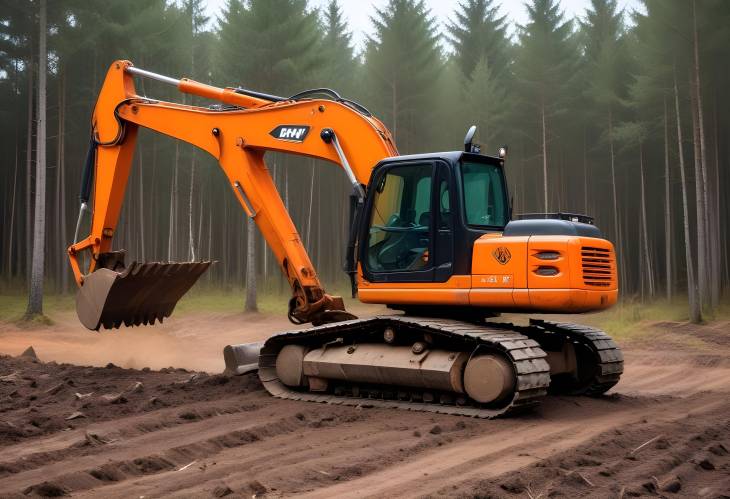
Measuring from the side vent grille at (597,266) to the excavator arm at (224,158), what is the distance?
2.44 m

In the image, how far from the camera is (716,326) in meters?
17.7

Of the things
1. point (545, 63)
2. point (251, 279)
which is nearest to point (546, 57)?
point (545, 63)

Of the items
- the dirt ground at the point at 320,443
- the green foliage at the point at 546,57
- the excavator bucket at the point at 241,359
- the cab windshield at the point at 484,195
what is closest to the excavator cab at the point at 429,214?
the cab windshield at the point at 484,195

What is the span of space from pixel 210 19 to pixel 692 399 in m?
28.8

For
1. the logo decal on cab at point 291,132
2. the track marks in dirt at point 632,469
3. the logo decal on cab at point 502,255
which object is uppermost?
the logo decal on cab at point 291,132

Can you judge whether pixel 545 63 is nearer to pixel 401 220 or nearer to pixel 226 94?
pixel 226 94

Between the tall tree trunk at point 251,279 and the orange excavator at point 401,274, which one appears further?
the tall tree trunk at point 251,279

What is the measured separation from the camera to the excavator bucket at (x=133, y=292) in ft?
32.9

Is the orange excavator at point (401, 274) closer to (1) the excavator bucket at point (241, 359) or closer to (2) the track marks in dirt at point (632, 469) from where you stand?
(1) the excavator bucket at point (241, 359)

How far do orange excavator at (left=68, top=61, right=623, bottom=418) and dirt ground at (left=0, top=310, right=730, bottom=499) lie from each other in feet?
1.30

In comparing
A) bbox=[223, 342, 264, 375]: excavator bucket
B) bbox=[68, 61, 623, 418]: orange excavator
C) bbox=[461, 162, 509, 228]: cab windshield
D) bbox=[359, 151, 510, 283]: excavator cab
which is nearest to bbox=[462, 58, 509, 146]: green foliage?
bbox=[68, 61, 623, 418]: orange excavator

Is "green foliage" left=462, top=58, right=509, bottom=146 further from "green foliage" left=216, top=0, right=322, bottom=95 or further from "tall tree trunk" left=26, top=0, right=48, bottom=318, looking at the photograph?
"tall tree trunk" left=26, top=0, right=48, bottom=318

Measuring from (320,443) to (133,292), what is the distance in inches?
180

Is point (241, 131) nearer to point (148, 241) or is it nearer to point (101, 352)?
point (101, 352)
